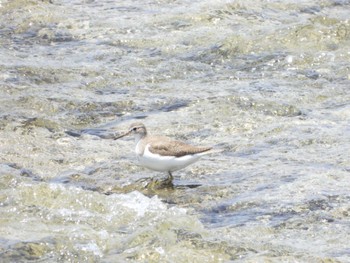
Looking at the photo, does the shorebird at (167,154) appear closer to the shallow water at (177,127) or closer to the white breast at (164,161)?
the white breast at (164,161)

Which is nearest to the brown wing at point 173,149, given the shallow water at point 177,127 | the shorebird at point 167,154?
the shorebird at point 167,154

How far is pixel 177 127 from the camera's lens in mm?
11750

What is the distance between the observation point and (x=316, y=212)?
8695mm

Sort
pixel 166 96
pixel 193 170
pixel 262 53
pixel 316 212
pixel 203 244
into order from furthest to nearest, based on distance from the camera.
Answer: pixel 262 53 < pixel 166 96 < pixel 193 170 < pixel 316 212 < pixel 203 244

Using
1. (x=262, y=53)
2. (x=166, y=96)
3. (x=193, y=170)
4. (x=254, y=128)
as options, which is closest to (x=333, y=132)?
(x=254, y=128)

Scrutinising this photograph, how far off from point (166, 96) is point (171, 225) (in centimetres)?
502

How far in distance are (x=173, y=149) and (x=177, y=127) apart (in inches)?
78.1

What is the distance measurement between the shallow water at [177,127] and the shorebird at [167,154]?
257 millimetres

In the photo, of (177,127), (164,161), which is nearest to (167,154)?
(164,161)

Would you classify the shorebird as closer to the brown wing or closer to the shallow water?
the brown wing

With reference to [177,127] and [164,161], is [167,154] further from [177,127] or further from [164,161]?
[177,127]

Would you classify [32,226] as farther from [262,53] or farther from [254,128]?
[262,53]

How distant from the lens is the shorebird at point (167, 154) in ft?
31.9

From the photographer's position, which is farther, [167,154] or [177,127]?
[177,127]
